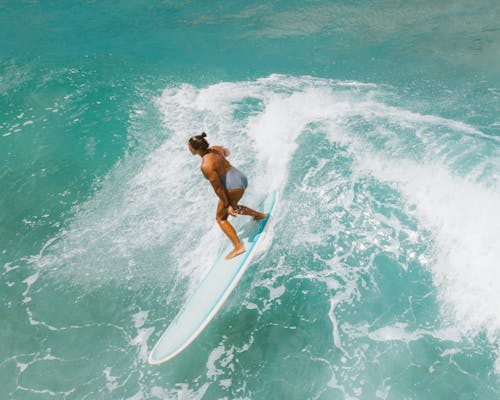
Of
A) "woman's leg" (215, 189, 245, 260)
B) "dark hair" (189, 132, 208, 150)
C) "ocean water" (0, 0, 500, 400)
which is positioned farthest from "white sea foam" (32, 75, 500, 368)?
"dark hair" (189, 132, 208, 150)

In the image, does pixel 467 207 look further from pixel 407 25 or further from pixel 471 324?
pixel 407 25

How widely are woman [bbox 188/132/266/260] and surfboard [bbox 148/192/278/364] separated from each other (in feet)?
0.98

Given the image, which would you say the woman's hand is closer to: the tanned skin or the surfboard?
the tanned skin

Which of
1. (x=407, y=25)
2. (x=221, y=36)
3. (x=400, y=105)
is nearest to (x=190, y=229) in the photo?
(x=400, y=105)

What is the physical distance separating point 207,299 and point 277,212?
2688 millimetres

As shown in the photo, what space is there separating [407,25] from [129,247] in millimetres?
13442

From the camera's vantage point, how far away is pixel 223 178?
6.10m

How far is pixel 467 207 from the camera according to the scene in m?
8.02

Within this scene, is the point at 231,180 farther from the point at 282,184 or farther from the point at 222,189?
the point at 282,184

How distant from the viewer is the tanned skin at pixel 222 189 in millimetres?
5789

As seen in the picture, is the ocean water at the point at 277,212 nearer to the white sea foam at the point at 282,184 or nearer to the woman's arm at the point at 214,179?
the white sea foam at the point at 282,184

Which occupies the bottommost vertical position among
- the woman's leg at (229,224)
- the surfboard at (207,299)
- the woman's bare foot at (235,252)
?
the surfboard at (207,299)

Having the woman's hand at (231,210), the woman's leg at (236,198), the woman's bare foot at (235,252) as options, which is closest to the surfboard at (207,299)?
the woman's bare foot at (235,252)

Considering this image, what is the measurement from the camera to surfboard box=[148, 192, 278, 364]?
6.10 meters
